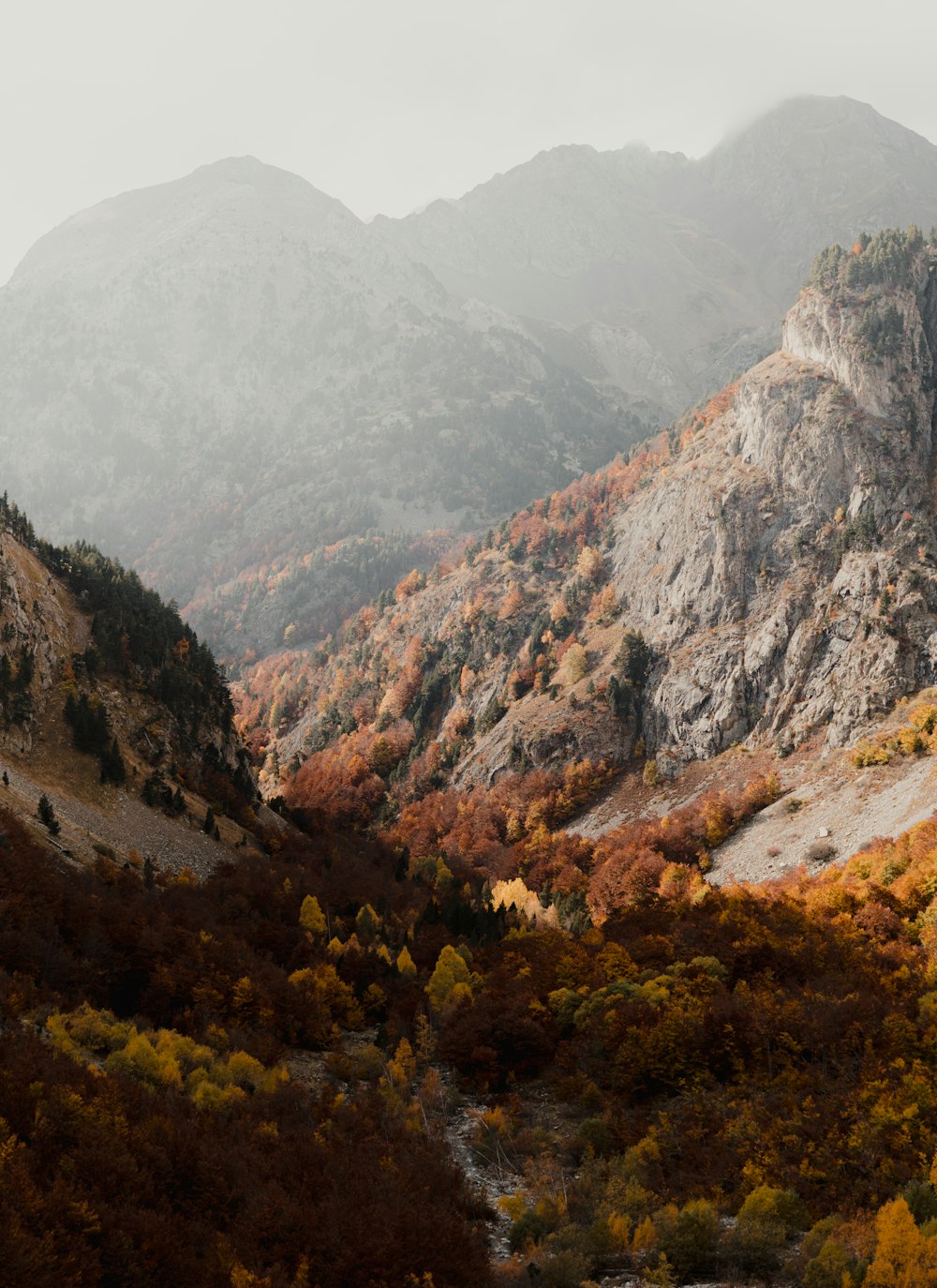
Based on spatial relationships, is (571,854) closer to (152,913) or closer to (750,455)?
(152,913)

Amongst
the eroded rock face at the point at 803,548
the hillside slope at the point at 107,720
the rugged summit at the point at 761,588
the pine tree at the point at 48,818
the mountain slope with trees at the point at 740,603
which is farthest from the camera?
the mountain slope with trees at the point at 740,603

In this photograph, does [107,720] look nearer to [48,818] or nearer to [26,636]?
[26,636]

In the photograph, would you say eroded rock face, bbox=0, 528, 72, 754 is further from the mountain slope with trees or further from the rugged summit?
the rugged summit

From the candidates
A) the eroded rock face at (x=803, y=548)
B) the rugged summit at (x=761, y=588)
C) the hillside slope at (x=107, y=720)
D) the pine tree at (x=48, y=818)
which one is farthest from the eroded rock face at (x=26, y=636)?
the eroded rock face at (x=803, y=548)

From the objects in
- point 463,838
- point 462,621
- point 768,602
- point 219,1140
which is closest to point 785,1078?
point 219,1140

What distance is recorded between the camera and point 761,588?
433 ft

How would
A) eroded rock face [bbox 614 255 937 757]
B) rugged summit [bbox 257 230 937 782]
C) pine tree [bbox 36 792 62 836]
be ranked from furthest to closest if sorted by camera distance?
rugged summit [bbox 257 230 937 782] → eroded rock face [bbox 614 255 937 757] → pine tree [bbox 36 792 62 836]

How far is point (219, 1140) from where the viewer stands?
2169 centimetres

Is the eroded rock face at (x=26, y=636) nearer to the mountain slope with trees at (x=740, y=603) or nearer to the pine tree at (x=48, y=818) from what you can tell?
the pine tree at (x=48, y=818)

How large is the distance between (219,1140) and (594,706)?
398 ft

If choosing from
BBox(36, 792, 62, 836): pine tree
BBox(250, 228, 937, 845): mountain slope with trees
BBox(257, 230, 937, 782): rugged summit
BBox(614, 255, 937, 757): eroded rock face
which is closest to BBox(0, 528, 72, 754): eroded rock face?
BBox(36, 792, 62, 836): pine tree

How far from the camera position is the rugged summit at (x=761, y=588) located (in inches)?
4518

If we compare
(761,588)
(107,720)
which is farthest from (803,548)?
(107,720)

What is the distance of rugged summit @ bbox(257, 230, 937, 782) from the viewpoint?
115 meters
